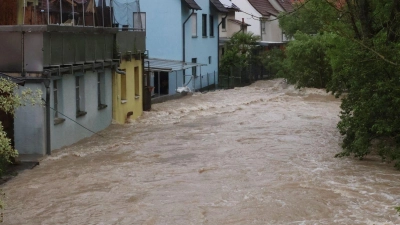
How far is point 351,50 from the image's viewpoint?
17.2 meters

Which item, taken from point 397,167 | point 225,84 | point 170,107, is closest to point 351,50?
point 397,167

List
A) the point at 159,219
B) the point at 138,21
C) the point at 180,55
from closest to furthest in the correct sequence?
the point at 159,219
the point at 138,21
the point at 180,55

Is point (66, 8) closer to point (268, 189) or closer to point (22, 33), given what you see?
point (22, 33)

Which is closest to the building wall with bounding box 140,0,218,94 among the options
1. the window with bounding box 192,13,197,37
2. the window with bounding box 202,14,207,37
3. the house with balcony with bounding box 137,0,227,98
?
the house with balcony with bounding box 137,0,227,98

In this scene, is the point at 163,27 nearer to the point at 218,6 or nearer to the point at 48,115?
the point at 218,6

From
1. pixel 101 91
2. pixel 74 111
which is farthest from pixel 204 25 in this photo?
pixel 74 111

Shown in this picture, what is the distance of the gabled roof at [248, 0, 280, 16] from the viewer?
176ft

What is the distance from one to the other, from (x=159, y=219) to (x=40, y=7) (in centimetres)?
859

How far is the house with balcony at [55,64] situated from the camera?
61.3ft

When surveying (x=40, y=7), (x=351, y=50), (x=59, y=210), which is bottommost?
(x=59, y=210)

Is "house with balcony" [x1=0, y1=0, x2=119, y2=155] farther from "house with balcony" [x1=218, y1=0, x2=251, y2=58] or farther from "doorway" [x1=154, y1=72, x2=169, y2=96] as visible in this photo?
"house with balcony" [x1=218, y1=0, x2=251, y2=58]

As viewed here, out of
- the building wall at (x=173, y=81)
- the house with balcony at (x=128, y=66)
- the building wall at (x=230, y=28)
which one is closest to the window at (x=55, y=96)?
the house with balcony at (x=128, y=66)

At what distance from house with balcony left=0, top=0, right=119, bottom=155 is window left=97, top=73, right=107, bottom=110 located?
0.88 feet

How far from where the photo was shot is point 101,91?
2480 centimetres
